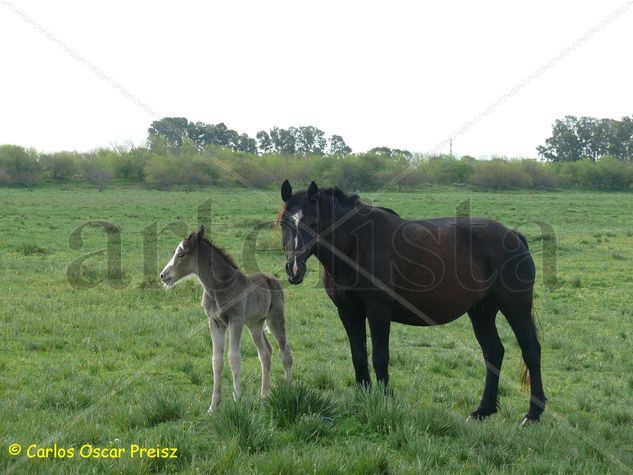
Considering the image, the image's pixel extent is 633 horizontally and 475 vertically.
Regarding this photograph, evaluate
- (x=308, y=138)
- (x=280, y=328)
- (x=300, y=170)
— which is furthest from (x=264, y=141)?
(x=280, y=328)

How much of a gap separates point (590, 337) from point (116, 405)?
8.36 meters

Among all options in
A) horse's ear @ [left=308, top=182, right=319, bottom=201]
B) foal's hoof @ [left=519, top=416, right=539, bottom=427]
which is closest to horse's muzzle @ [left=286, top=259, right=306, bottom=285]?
horse's ear @ [left=308, top=182, right=319, bottom=201]

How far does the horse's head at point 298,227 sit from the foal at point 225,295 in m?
1.23

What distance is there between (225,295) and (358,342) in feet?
5.14

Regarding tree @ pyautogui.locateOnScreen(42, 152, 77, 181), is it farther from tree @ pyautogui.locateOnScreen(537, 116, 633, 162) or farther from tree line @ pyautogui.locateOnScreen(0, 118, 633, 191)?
tree @ pyautogui.locateOnScreen(537, 116, 633, 162)

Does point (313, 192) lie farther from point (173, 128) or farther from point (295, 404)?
point (295, 404)

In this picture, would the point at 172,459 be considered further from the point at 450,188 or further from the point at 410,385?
the point at 450,188

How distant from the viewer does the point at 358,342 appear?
6473 mm

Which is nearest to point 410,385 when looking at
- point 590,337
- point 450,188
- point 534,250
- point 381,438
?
point 381,438

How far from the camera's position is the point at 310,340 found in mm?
10328

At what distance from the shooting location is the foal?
22.2 feet

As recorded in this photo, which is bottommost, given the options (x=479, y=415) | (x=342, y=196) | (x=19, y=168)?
(x=479, y=415)

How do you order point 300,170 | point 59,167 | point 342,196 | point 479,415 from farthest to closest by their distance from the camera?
point 59,167
point 300,170
point 479,415
point 342,196

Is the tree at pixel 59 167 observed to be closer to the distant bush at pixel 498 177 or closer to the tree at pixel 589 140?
the distant bush at pixel 498 177
